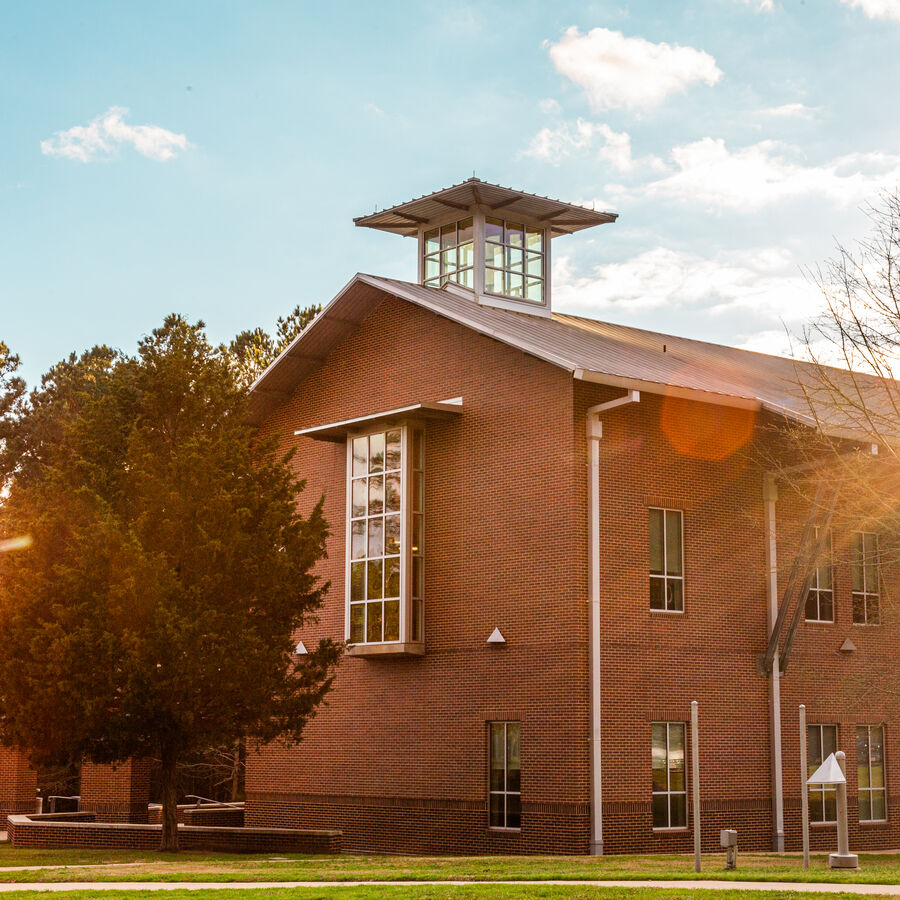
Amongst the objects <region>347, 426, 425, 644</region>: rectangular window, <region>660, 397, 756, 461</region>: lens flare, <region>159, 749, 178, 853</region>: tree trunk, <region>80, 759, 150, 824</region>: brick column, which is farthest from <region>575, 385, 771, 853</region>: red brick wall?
<region>80, 759, 150, 824</region>: brick column

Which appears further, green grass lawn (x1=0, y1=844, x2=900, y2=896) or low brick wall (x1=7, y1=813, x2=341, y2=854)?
low brick wall (x1=7, y1=813, x2=341, y2=854)

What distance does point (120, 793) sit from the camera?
32906 millimetres

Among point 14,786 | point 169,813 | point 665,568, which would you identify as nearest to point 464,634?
point 665,568

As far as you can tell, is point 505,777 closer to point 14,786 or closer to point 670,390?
point 670,390

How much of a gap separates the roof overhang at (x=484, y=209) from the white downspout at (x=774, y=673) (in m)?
8.09

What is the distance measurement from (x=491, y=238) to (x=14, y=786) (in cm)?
1905

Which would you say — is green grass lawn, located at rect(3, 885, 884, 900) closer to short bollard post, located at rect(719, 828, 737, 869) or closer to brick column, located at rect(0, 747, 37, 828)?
short bollard post, located at rect(719, 828, 737, 869)

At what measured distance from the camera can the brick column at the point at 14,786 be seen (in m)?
36.4

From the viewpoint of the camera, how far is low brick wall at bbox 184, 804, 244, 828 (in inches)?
1221

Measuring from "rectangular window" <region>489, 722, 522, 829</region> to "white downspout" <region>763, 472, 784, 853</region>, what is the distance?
16.3 feet

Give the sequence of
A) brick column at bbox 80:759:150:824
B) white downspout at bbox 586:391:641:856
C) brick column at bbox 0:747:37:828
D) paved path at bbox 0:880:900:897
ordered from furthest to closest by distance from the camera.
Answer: brick column at bbox 0:747:37:828, brick column at bbox 80:759:150:824, white downspout at bbox 586:391:641:856, paved path at bbox 0:880:900:897

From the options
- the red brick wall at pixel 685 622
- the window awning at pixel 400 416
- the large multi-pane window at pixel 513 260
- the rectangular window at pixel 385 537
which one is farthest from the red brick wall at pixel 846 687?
the large multi-pane window at pixel 513 260

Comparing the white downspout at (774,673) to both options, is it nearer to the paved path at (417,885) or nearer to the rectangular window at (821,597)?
the rectangular window at (821,597)

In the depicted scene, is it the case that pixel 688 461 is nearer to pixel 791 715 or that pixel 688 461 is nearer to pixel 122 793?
pixel 791 715
